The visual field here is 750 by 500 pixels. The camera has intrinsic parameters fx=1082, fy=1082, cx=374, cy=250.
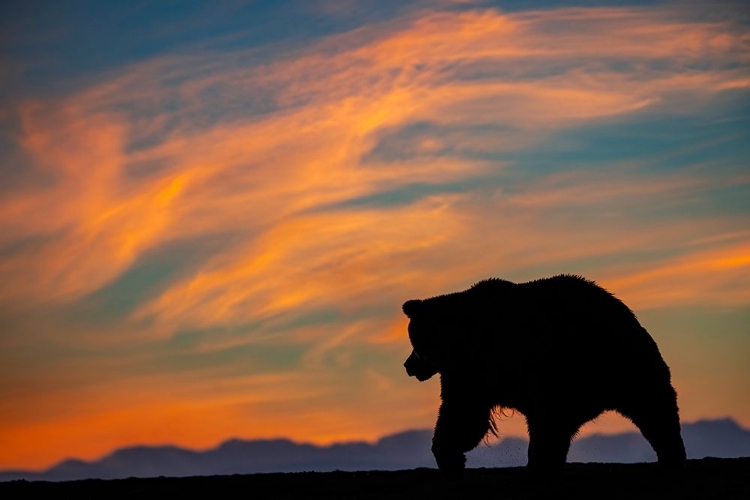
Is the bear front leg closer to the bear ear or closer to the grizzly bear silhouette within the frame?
the grizzly bear silhouette

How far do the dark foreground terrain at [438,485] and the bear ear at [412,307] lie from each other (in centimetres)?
330

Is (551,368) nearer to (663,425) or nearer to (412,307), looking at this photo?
(663,425)

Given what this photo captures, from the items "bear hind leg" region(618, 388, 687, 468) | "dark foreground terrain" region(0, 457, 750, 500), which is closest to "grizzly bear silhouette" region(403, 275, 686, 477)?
"bear hind leg" region(618, 388, 687, 468)

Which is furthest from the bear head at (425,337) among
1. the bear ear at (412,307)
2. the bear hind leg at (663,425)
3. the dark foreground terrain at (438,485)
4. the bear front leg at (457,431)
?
the bear hind leg at (663,425)

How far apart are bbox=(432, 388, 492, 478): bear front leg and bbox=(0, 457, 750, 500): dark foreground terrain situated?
0.36 metres

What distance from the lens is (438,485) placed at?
1978 centimetres

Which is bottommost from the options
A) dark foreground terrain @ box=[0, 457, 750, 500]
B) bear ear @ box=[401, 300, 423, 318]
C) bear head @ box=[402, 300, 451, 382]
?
dark foreground terrain @ box=[0, 457, 750, 500]

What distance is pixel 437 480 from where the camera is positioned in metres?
21.0

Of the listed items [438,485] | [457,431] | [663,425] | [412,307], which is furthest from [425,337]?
[663,425]

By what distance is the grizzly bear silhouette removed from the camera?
19.2 m

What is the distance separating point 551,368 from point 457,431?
107 inches

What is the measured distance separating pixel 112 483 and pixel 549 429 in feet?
31.5

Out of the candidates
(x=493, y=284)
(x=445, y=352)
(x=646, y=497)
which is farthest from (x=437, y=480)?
(x=646, y=497)

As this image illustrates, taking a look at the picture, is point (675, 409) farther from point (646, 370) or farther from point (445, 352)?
point (445, 352)
